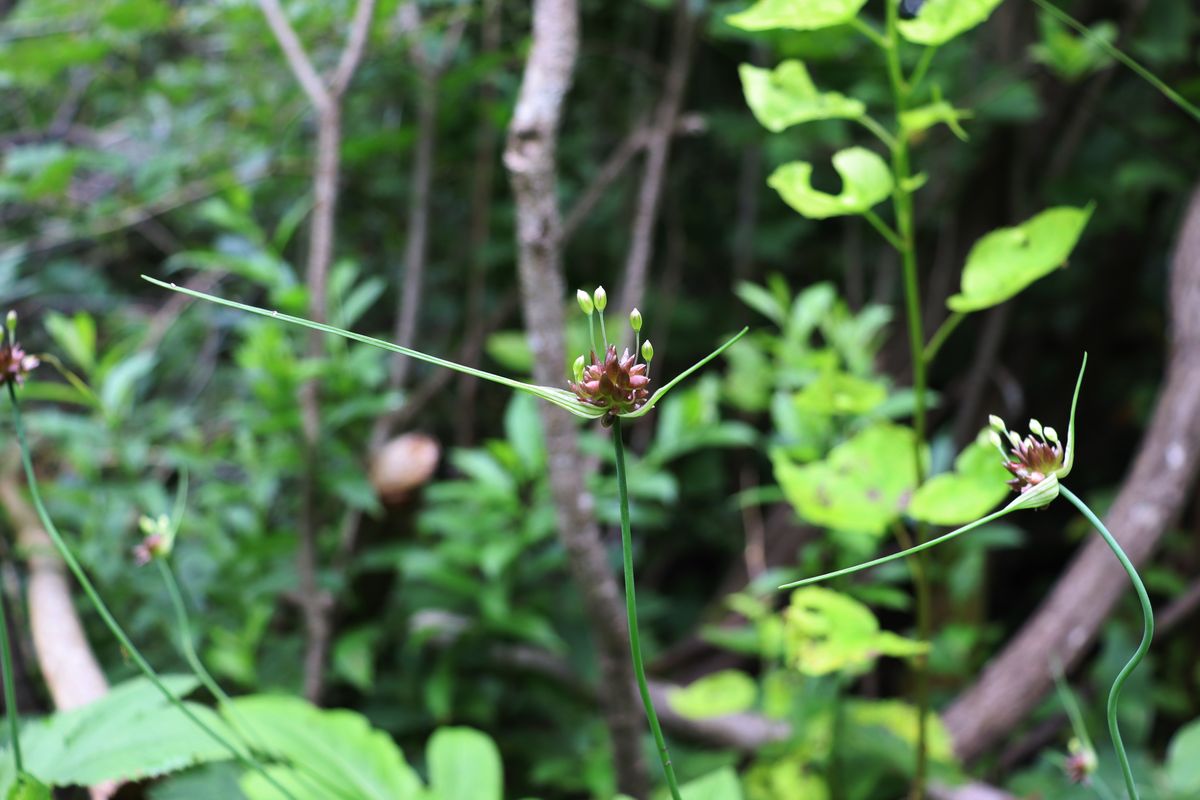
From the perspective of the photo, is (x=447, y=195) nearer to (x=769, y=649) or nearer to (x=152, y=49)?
(x=152, y=49)

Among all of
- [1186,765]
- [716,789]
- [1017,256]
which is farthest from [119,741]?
[1186,765]

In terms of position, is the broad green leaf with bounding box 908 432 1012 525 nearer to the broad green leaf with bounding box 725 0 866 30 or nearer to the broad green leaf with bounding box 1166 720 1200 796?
the broad green leaf with bounding box 725 0 866 30

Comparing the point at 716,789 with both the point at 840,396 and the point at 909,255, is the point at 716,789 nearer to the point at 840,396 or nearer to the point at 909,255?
the point at 840,396

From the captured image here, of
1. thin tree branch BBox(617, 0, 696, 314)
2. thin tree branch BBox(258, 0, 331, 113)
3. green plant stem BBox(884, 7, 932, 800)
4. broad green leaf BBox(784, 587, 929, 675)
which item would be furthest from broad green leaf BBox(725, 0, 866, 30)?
thin tree branch BBox(258, 0, 331, 113)

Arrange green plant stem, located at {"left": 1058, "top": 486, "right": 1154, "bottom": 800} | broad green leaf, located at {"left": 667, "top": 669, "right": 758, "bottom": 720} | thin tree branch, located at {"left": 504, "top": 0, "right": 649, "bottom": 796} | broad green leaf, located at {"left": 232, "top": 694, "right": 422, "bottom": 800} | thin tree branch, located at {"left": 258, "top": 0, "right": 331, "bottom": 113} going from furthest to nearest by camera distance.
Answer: thin tree branch, located at {"left": 258, "top": 0, "right": 331, "bottom": 113}
broad green leaf, located at {"left": 667, "top": 669, "right": 758, "bottom": 720}
thin tree branch, located at {"left": 504, "top": 0, "right": 649, "bottom": 796}
broad green leaf, located at {"left": 232, "top": 694, "right": 422, "bottom": 800}
green plant stem, located at {"left": 1058, "top": 486, "right": 1154, "bottom": 800}

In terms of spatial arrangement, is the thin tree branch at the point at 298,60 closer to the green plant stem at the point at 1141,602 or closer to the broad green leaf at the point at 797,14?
the broad green leaf at the point at 797,14

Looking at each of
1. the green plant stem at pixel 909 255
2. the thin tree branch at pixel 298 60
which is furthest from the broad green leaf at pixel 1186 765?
the thin tree branch at pixel 298 60

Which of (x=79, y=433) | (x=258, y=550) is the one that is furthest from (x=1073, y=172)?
(x=79, y=433)
